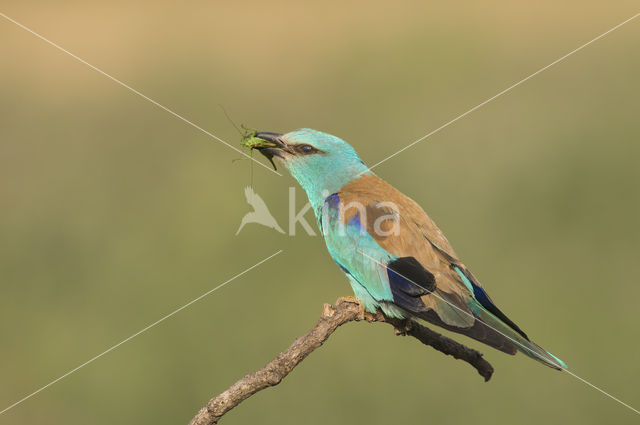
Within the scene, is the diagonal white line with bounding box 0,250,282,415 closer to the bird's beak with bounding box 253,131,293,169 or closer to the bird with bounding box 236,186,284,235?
the bird with bounding box 236,186,284,235

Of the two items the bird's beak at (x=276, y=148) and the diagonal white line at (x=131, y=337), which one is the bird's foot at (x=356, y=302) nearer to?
the bird's beak at (x=276, y=148)

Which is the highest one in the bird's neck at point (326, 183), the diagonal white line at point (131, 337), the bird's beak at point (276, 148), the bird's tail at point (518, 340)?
the bird's beak at point (276, 148)

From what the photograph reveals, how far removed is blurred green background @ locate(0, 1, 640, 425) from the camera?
527 centimetres

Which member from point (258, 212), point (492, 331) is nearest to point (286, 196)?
point (258, 212)

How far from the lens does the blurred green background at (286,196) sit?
5.27 meters

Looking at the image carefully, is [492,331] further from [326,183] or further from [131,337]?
[131,337]

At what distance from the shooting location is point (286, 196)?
6.17 meters

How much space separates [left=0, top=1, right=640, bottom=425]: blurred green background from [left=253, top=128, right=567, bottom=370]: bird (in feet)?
5.67

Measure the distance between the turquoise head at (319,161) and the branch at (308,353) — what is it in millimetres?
737

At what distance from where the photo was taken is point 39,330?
5648mm

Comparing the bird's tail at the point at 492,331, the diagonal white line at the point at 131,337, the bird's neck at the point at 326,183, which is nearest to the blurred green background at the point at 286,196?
the diagonal white line at the point at 131,337

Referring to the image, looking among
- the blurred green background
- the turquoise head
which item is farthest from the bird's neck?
the blurred green background

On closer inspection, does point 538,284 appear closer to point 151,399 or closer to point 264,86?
point 151,399

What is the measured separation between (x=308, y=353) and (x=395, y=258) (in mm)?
811
